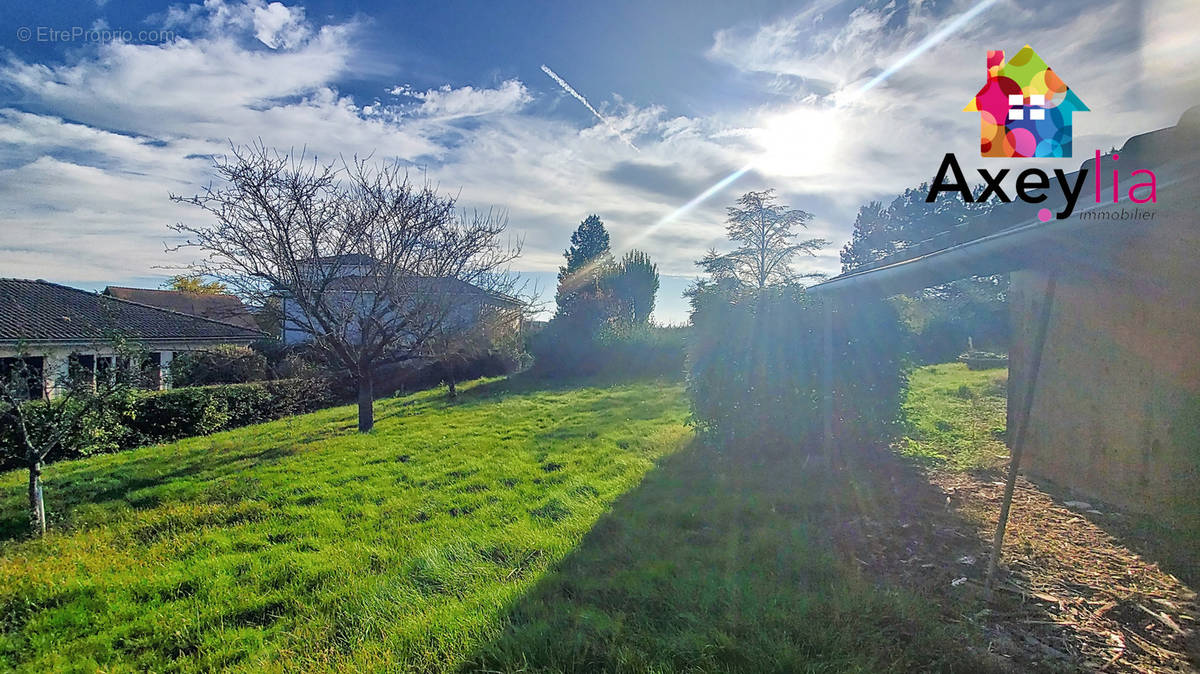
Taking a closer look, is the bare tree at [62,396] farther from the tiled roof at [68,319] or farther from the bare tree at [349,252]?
the tiled roof at [68,319]

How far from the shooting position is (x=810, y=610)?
9.27ft

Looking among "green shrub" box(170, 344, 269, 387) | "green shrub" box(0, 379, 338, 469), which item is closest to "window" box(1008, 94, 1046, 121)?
"green shrub" box(0, 379, 338, 469)

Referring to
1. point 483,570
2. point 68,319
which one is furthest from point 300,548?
point 68,319

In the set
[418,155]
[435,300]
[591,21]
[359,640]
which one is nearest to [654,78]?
[591,21]

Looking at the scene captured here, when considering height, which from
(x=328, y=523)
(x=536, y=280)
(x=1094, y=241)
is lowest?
(x=328, y=523)

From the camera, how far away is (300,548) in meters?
4.17

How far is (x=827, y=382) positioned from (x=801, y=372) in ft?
1.11

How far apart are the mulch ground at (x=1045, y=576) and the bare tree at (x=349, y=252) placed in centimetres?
883

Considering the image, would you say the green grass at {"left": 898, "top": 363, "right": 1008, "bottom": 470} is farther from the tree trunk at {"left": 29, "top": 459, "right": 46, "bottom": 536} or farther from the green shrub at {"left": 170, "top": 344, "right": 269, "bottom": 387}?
the green shrub at {"left": 170, "top": 344, "right": 269, "bottom": 387}

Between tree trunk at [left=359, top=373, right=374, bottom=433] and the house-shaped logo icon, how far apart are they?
1070 centimetres

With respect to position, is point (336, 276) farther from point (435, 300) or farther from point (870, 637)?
point (870, 637)

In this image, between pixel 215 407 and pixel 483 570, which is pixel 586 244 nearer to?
pixel 215 407

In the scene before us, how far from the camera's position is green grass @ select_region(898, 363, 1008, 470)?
6301 mm

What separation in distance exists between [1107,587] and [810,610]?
199cm
